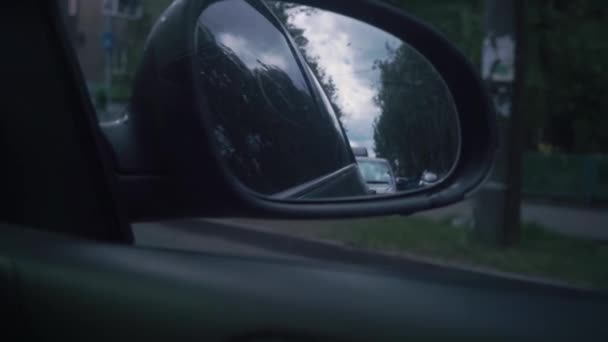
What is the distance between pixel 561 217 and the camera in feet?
38.1

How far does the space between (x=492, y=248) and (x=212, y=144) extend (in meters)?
6.62

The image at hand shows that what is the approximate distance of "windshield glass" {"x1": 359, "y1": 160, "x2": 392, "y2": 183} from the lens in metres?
1.77

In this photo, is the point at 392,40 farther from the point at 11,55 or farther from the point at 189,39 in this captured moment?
the point at 11,55

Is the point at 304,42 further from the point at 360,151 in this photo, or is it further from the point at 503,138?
the point at 503,138

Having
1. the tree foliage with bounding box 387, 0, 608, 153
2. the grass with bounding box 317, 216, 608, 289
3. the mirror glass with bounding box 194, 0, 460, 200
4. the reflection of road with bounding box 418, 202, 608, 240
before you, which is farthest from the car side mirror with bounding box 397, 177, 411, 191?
the reflection of road with bounding box 418, 202, 608, 240

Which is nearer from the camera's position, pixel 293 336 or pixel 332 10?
pixel 293 336

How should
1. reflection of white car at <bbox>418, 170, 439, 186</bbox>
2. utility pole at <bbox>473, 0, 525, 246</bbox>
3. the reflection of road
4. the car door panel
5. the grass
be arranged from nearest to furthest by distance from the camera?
the car door panel → reflection of white car at <bbox>418, 170, 439, 186</bbox> → the grass → utility pole at <bbox>473, 0, 525, 246</bbox> → the reflection of road

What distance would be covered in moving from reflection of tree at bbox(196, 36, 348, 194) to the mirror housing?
43mm

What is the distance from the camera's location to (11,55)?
171 cm

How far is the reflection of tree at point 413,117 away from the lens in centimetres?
181

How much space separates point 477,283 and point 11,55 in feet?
4.25

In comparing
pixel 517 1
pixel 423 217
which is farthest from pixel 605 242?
pixel 517 1

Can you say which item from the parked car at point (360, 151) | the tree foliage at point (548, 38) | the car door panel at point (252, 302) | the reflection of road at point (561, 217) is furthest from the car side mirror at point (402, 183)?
the reflection of road at point (561, 217)

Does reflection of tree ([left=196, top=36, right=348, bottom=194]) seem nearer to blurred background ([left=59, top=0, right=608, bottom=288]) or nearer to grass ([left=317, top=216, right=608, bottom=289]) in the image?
blurred background ([left=59, top=0, right=608, bottom=288])
